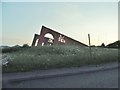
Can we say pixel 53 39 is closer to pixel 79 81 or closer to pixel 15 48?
pixel 15 48

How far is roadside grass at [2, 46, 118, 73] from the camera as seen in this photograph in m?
3.88

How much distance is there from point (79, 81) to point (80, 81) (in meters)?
0.02

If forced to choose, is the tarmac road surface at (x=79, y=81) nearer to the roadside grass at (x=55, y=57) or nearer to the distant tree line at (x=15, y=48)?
the roadside grass at (x=55, y=57)

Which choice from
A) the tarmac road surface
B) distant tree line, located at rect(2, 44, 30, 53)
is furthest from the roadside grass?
the tarmac road surface

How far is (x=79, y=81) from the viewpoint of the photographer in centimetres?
398

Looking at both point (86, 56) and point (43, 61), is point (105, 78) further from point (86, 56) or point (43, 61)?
point (43, 61)

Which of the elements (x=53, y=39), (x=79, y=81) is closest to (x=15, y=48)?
(x=53, y=39)

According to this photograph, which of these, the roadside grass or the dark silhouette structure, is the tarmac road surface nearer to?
the roadside grass

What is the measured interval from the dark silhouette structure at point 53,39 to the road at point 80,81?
2.74 ft

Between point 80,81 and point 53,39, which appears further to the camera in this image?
point 53,39

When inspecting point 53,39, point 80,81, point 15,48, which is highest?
point 53,39

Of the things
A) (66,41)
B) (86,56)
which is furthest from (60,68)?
(66,41)

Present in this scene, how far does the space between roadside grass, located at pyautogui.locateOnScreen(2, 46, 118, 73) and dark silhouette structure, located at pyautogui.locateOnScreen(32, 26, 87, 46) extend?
0.46 feet

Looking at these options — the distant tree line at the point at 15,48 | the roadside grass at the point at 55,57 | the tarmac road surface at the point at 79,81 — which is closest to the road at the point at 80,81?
the tarmac road surface at the point at 79,81
